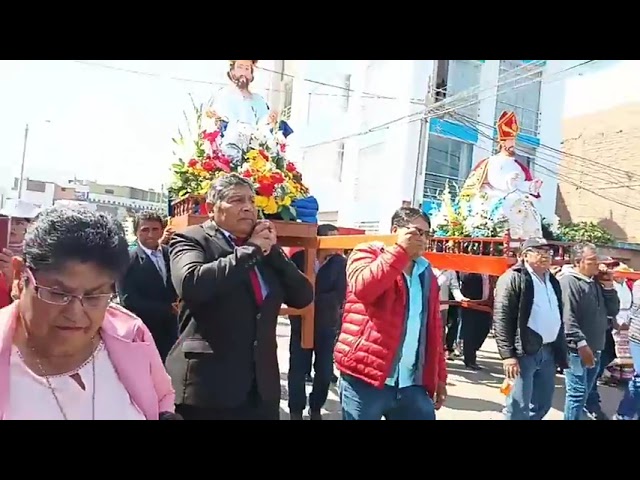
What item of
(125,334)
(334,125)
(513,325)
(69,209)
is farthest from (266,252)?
(334,125)

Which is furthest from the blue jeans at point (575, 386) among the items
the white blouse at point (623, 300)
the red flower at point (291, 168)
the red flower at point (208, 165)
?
the red flower at point (208, 165)

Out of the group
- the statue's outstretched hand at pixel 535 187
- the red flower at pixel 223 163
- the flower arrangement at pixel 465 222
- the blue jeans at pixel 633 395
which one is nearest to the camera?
the red flower at pixel 223 163

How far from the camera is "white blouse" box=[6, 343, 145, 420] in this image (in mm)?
1440

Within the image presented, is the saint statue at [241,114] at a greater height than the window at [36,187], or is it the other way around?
the saint statue at [241,114]

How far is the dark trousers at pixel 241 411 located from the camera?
222cm

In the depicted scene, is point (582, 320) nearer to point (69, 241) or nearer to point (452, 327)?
point (452, 327)

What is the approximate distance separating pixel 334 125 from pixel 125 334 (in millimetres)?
15636

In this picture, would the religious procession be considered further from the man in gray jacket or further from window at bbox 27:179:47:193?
window at bbox 27:179:47:193

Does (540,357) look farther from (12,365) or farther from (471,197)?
(12,365)

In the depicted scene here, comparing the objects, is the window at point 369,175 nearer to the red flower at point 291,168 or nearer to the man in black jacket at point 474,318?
the man in black jacket at point 474,318

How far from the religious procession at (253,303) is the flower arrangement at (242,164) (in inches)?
0.4

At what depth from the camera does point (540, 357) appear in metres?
3.78

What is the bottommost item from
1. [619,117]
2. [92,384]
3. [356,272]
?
[92,384]

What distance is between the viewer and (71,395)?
1489 millimetres
